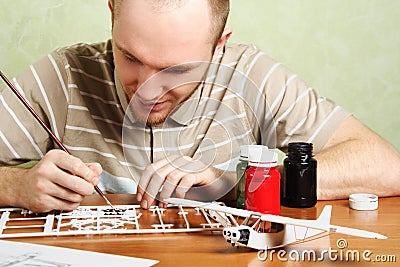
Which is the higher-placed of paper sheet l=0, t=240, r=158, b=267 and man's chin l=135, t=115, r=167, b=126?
man's chin l=135, t=115, r=167, b=126

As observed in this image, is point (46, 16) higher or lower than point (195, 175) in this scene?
higher

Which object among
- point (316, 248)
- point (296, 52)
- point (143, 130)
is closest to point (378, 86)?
point (296, 52)

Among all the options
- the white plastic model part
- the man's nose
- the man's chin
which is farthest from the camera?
the man's chin

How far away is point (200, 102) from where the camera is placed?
179 cm

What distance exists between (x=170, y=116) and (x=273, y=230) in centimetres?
61

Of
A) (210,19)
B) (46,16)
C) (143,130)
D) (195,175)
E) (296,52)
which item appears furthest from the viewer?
(296,52)

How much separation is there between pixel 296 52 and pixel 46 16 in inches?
33.7

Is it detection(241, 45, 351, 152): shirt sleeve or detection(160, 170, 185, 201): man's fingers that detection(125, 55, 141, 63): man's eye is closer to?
detection(160, 170, 185, 201): man's fingers

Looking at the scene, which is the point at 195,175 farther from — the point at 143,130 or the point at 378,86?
the point at 378,86

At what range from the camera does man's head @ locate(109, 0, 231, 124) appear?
58.6 inches

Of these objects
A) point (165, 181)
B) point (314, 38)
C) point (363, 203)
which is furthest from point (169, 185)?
point (314, 38)

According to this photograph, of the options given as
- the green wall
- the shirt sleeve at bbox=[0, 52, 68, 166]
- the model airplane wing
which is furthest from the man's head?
the green wall

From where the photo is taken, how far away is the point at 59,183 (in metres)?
1.33

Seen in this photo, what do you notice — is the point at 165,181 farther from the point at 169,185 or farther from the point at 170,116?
the point at 170,116
